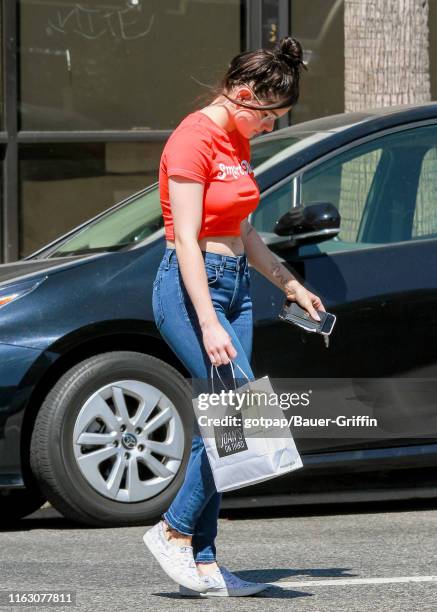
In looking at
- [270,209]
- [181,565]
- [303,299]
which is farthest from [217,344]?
[270,209]

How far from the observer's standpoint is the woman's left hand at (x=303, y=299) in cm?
480

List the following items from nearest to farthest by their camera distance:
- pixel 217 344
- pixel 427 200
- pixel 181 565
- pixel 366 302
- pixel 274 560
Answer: pixel 217 344
pixel 181 565
pixel 274 560
pixel 366 302
pixel 427 200

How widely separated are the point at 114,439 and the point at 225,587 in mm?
1426

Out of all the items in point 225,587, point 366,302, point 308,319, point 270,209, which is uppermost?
point 270,209

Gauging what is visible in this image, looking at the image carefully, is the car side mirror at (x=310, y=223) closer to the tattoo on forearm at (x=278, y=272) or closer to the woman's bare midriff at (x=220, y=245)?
the tattoo on forearm at (x=278, y=272)

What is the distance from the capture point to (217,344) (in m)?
4.23

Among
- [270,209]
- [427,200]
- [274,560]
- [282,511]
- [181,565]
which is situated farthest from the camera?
[282,511]

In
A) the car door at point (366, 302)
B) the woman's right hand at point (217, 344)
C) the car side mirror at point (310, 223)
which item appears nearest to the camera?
the woman's right hand at point (217, 344)

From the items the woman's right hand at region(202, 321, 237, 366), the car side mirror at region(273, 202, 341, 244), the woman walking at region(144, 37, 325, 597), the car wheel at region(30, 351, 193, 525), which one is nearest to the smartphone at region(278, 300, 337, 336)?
the woman walking at region(144, 37, 325, 597)

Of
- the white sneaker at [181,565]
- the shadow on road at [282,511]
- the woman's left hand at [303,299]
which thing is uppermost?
the woman's left hand at [303,299]

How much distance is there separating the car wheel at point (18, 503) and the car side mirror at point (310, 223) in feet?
5.32

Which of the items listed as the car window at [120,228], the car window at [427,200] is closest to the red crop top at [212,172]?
the car window at [120,228]

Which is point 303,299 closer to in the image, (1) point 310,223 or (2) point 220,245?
(2) point 220,245

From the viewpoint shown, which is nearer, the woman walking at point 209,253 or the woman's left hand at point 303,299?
the woman walking at point 209,253
